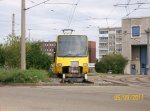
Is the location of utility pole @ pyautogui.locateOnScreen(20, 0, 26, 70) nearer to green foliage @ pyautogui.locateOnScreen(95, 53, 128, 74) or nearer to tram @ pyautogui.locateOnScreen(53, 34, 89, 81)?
tram @ pyautogui.locateOnScreen(53, 34, 89, 81)

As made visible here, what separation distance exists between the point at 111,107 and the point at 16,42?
31.7 meters

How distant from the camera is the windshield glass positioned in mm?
30422

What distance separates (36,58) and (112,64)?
42655mm

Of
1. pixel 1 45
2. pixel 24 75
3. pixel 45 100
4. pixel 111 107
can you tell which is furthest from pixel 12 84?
pixel 1 45

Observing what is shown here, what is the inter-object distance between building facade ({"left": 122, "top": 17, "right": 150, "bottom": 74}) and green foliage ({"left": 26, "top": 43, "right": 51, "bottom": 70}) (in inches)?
1989

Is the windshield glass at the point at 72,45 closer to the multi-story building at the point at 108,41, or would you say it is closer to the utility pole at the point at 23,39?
the utility pole at the point at 23,39

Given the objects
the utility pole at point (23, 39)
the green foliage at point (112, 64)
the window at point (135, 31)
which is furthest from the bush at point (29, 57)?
the window at point (135, 31)

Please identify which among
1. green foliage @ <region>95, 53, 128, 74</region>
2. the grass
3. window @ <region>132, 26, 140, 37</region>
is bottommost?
the grass

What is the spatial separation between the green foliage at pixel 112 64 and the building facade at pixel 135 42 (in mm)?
7308

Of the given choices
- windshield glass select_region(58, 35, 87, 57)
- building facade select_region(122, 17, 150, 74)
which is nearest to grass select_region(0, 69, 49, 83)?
windshield glass select_region(58, 35, 87, 57)

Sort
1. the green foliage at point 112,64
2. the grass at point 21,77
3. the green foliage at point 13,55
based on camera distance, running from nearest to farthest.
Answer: the grass at point 21,77 < the green foliage at point 13,55 < the green foliage at point 112,64

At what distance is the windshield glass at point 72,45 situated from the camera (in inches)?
1198

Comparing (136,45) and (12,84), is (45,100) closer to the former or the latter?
(12,84)

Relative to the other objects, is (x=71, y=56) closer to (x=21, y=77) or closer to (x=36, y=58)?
(x=21, y=77)
